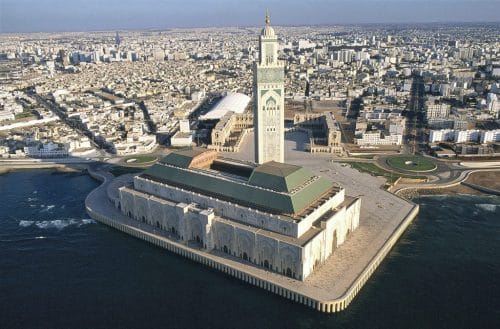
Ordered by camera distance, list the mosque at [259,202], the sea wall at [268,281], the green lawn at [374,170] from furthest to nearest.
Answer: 1. the green lawn at [374,170]
2. the mosque at [259,202]
3. the sea wall at [268,281]

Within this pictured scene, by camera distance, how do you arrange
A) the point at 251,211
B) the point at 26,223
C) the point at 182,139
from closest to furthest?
the point at 251,211, the point at 26,223, the point at 182,139

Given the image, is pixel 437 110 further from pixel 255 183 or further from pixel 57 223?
pixel 57 223

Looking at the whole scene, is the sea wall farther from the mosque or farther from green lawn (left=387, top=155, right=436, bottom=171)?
green lawn (left=387, top=155, right=436, bottom=171)

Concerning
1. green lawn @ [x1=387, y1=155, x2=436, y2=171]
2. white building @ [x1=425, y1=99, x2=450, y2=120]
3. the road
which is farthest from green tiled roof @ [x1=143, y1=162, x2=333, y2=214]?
white building @ [x1=425, y1=99, x2=450, y2=120]

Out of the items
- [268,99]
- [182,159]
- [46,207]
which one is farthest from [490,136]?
[46,207]

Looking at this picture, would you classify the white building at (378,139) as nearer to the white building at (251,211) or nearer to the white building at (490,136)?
the white building at (490,136)

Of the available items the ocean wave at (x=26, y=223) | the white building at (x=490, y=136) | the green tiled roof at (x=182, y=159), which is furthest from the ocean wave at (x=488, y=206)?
the ocean wave at (x=26, y=223)
